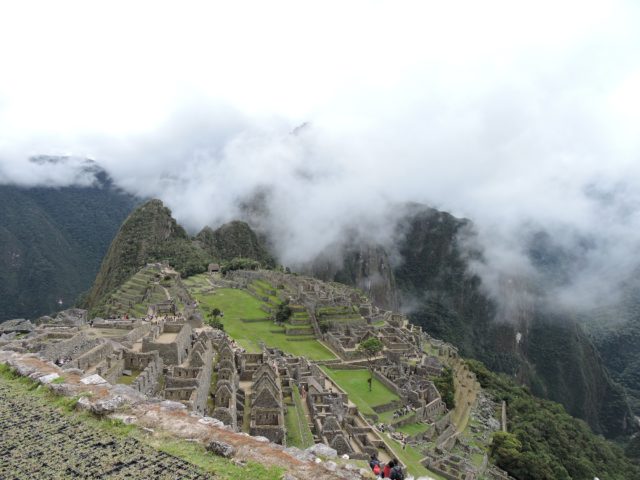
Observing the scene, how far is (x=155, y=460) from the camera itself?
8320mm

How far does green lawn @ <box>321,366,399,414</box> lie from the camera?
3504cm

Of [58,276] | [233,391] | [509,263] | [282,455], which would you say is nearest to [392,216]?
[509,263]

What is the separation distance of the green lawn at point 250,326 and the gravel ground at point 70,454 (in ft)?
87.2

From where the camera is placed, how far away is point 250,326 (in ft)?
171

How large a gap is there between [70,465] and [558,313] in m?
173

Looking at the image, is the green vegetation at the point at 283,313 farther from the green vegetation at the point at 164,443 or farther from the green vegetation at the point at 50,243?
the green vegetation at the point at 164,443

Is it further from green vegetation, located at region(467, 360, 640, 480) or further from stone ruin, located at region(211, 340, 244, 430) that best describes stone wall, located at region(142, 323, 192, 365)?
green vegetation, located at region(467, 360, 640, 480)

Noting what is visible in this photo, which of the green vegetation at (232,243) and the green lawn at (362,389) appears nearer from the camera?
the green lawn at (362,389)

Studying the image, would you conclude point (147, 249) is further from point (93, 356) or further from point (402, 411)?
point (93, 356)

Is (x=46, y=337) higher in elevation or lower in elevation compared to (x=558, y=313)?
lower

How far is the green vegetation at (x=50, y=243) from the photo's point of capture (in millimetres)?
75125

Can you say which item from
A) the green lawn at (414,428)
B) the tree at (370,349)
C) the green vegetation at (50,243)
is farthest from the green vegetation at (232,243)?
the green lawn at (414,428)

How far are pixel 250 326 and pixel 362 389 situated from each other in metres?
18.0

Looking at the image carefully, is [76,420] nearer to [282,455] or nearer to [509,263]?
[282,455]
